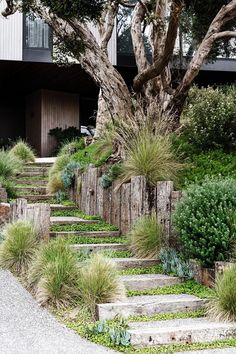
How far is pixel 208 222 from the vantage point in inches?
252

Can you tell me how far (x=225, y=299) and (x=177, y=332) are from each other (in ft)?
2.20

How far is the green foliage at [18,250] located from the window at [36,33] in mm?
9910

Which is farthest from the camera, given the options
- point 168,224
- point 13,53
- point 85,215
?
point 13,53

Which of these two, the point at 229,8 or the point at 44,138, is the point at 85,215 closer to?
the point at 229,8

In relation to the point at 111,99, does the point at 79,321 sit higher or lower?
lower

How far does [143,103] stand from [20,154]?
184 inches

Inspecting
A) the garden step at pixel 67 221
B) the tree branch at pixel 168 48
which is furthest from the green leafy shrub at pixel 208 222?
the tree branch at pixel 168 48

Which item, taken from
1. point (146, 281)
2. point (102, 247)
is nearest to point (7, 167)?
point (102, 247)

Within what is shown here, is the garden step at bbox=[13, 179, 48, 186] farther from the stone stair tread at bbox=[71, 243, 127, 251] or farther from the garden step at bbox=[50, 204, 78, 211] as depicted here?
the stone stair tread at bbox=[71, 243, 127, 251]

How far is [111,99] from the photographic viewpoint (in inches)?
416

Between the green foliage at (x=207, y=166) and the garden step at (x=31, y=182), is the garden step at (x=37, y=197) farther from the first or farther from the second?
the green foliage at (x=207, y=166)

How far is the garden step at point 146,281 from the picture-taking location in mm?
Result: 6398

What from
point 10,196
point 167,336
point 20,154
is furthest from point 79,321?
point 20,154

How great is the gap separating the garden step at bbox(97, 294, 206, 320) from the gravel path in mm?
449
